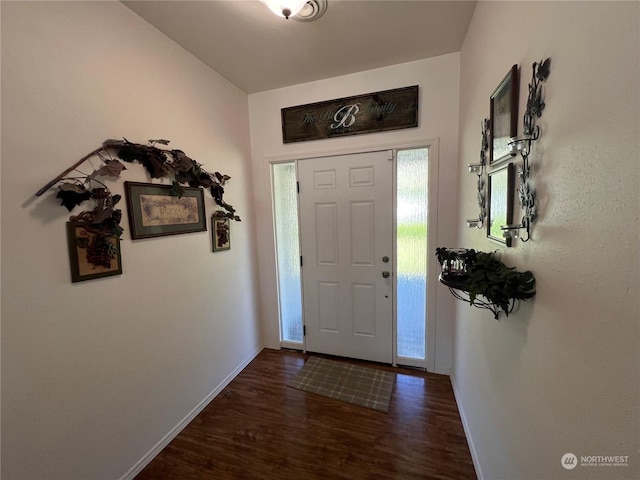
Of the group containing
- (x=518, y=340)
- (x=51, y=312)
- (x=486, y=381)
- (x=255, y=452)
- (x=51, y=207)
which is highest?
(x=51, y=207)

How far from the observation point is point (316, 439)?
1599 mm

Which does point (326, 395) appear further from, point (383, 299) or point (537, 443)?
point (537, 443)

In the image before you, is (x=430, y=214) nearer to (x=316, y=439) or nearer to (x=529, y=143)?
(x=529, y=143)

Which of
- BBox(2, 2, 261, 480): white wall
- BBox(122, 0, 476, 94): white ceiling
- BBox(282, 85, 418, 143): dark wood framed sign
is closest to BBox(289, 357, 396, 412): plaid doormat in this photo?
BBox(2, 2, 261, 480): white wall

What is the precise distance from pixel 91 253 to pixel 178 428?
1.32 m

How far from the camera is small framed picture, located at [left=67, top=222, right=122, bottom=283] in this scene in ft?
3.73

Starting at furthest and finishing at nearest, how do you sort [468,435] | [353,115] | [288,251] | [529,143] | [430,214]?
[288,251] → [353,115] → [430,214] → [468,435] → [529,143]

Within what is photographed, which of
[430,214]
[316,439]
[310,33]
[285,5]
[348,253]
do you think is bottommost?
[316,439]

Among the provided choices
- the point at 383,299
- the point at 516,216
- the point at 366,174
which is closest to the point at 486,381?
the point at 516,216

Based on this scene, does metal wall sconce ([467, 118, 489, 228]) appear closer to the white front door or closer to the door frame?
the door frame

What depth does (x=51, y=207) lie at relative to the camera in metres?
1.07

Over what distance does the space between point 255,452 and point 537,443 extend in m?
1.49

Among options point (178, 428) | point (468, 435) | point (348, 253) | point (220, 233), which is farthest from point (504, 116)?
point (178, 428)

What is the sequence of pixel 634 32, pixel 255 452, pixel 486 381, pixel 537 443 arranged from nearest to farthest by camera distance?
pixel 634 32
pixel 537 443
pixel 486 381
pixel 255 452
